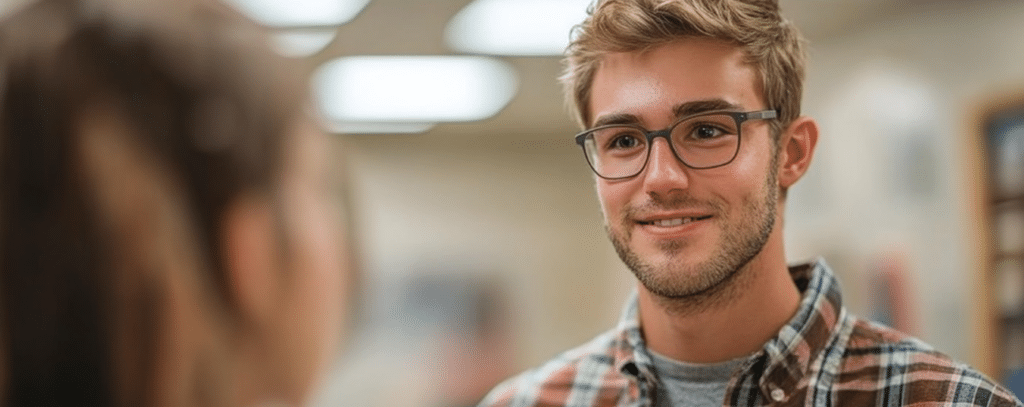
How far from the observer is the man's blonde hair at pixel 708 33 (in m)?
1.37

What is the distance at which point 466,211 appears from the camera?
343 inches

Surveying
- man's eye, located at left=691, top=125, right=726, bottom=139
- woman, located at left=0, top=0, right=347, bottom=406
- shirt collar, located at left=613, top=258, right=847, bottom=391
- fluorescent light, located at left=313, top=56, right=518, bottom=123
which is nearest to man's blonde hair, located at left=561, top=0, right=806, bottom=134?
man's eye, located at left=691, top=125, right=726, bottom=139

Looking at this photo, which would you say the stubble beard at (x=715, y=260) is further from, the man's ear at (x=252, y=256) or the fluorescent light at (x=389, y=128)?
the fluorescent light at (x=389, y=128)

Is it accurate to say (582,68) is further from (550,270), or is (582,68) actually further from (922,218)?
(550,270)

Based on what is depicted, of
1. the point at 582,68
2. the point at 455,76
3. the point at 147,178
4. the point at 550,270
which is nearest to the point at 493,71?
the point at 455,76

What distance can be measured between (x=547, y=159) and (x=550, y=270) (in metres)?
0.97

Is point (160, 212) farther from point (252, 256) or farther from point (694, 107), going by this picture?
point (694, 107)

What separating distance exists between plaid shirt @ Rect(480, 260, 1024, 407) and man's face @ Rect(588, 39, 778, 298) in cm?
13

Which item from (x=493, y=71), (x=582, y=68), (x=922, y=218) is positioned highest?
(x=493, y=71)

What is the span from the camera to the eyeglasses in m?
1.34

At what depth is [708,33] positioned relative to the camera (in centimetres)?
136

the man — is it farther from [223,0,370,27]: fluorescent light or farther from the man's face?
[223,0,370,27]: fluorescent light

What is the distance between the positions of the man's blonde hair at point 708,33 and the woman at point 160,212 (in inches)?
40.9

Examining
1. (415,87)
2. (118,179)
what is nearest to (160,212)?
(118,179)
